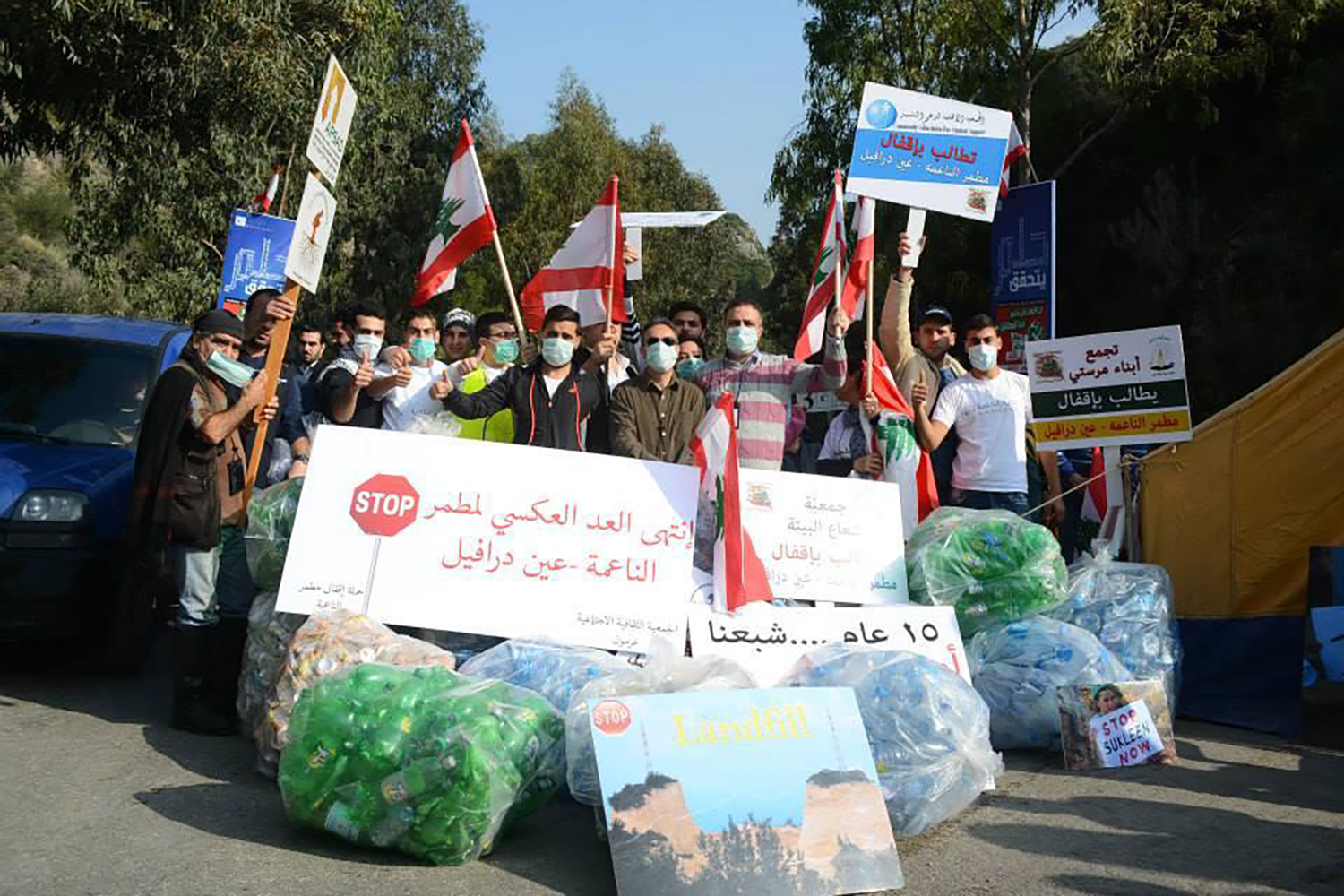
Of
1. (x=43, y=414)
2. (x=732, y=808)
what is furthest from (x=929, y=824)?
(x=43, y=414)

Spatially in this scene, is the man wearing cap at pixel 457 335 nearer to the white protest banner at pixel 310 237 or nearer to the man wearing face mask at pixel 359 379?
the man wearing face mask at pixel 359 379

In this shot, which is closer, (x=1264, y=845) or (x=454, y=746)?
(x=454, y=746)

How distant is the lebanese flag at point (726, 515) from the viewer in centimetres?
632

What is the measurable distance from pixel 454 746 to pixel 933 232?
21.4 metres

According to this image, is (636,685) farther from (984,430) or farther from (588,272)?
(588,272)

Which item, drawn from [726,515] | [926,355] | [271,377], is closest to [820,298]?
[926,355]

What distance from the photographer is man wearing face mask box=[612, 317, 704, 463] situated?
22.9 ft

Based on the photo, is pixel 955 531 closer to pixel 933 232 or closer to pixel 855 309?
pixel 855 309

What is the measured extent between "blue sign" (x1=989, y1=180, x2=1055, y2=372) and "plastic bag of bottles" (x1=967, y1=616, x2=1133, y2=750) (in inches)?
317

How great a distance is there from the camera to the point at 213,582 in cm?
630

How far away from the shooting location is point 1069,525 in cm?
928

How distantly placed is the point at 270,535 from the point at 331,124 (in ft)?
7.12

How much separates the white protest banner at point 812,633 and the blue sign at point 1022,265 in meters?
8.22

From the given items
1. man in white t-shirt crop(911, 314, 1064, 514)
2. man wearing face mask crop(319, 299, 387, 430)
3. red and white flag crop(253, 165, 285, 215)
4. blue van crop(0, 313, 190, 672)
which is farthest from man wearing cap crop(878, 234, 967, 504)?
red and white flag crop(253, 165, 285, 215)
